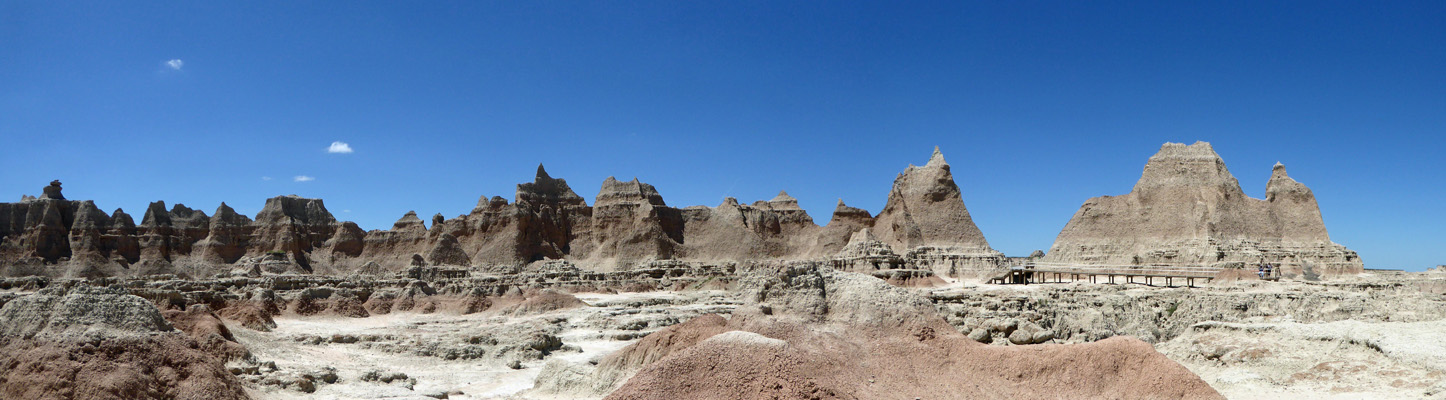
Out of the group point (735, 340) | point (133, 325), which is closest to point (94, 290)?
point (133, 325)

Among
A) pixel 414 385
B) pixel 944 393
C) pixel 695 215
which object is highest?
pixel 695 215

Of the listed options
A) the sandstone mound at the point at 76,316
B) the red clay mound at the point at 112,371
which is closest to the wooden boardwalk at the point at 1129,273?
the red clay mound at the point at 112,371

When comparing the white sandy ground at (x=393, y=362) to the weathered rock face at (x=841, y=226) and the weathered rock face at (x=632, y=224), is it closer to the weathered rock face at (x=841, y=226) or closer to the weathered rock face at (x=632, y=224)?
the weathered rock face at (x=632, y=224)

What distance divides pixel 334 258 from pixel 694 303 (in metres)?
53.4

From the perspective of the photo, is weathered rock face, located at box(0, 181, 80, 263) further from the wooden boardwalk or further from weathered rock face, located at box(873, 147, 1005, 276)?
the wooden boardwalk

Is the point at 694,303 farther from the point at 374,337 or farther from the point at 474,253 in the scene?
the point at 474,253

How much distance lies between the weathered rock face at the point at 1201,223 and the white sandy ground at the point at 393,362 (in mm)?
42995

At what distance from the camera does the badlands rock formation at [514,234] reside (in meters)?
68.1

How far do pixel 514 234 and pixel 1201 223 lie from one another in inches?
2217

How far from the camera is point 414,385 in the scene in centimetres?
1455

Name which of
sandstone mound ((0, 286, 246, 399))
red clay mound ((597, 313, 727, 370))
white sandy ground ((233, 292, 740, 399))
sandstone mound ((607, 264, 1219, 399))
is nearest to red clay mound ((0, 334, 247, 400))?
sandstone mound ((0, 286, 246, 399))

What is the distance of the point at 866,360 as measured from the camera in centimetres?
955

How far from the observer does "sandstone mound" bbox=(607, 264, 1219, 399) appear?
8.07 meters

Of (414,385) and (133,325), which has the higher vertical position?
(133,325)
